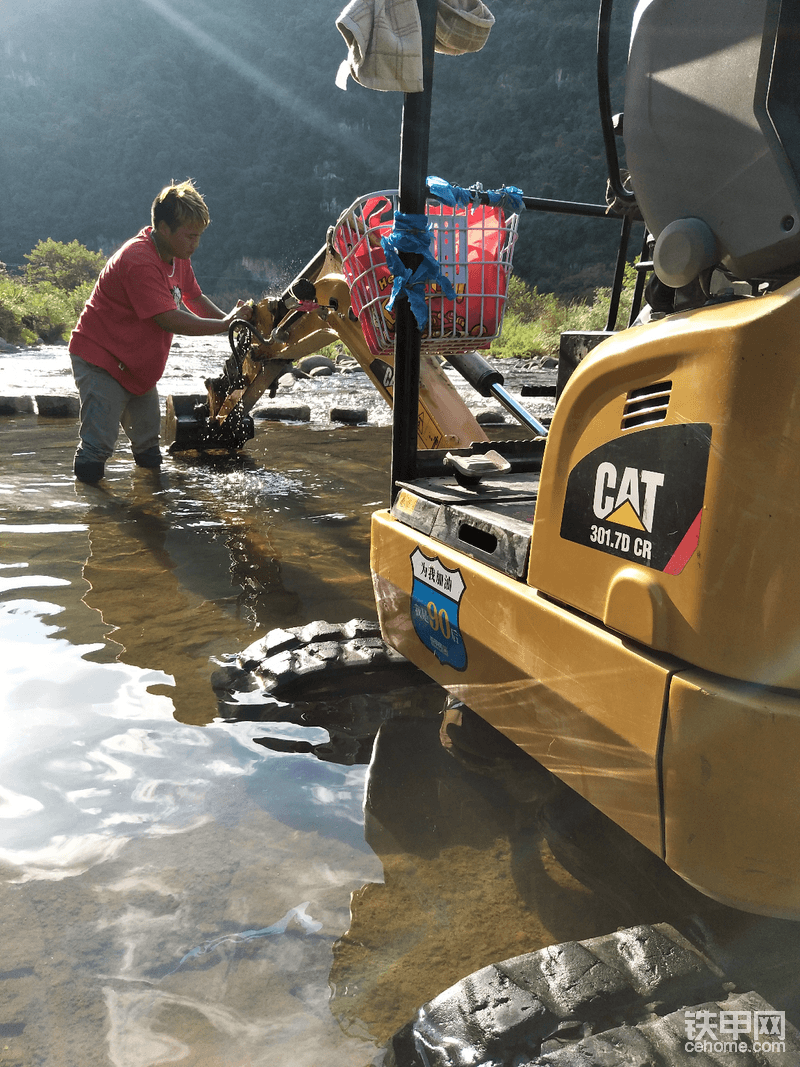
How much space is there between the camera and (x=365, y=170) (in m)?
63.4

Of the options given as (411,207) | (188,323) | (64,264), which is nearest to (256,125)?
(64,264)

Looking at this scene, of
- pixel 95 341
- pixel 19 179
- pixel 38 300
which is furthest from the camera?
pixel 19 179

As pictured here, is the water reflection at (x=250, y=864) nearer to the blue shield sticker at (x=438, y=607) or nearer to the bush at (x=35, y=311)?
the blue shield sticker at (x=438, y=607)

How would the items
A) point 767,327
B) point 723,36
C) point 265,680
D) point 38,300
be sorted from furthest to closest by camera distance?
point 38,300
point 265,680
point 723,36
point 767,327

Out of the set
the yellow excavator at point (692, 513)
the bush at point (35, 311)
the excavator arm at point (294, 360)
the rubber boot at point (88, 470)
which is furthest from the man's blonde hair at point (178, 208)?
the bush at point (35, 311)

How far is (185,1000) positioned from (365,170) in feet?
224

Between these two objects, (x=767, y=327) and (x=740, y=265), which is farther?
(x=740, y=265)

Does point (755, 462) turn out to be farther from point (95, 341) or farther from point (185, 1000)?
point (95, 341)

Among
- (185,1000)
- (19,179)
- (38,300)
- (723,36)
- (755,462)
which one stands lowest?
(185,1000)

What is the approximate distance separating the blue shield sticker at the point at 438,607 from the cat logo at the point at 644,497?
0.48 meters

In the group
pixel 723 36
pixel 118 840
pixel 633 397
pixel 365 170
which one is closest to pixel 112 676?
pixel 118 840

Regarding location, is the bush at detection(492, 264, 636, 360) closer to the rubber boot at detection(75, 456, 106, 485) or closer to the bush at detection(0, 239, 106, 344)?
the rubber boot at detection(75, 456, 106, 485)

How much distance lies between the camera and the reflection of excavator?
3.86ft

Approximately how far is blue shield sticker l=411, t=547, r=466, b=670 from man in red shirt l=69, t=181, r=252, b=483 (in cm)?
321
